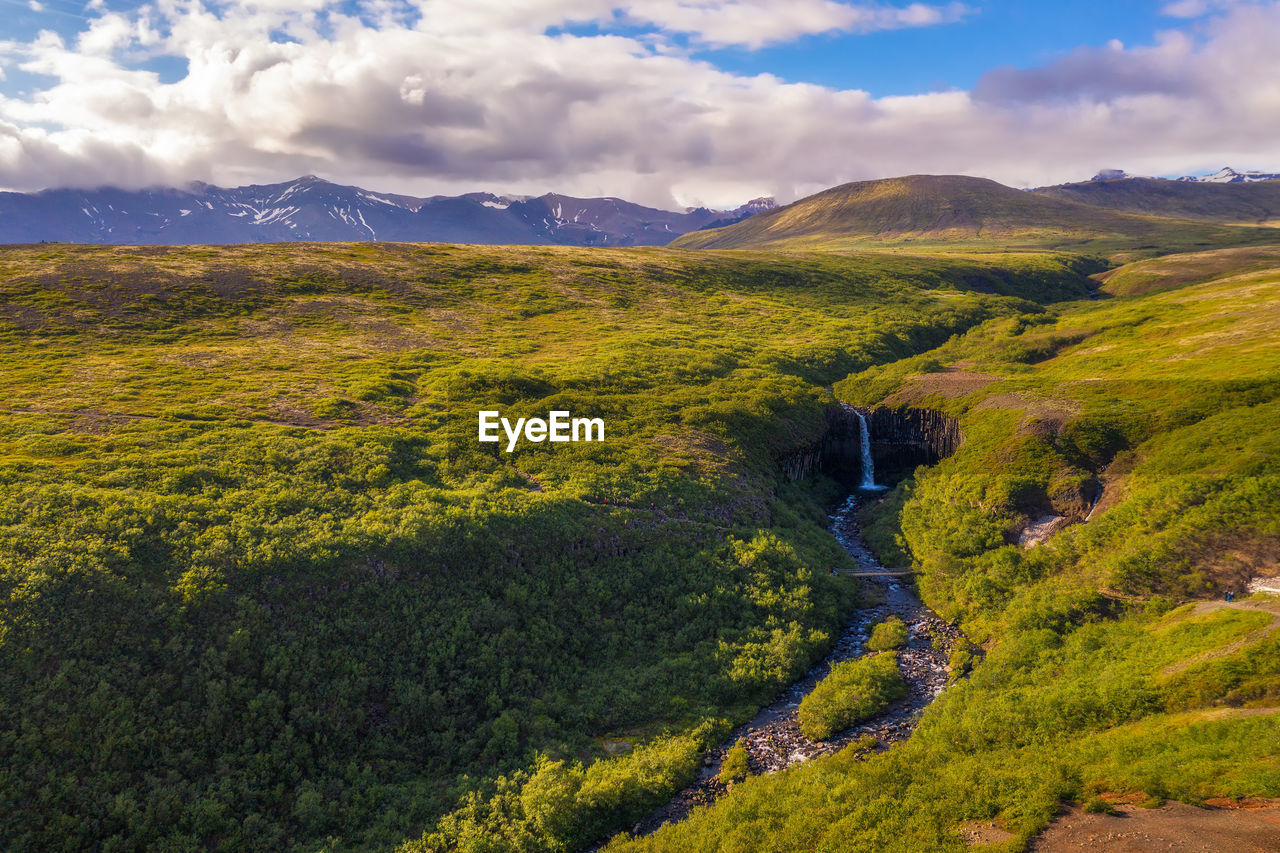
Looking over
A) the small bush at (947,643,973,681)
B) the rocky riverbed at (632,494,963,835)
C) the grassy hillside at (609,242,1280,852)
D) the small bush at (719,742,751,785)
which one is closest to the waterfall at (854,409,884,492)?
the grassy hillside at (609,242,1280,852)

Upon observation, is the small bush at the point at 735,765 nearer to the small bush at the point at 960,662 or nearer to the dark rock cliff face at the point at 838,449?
the small bush at the point at 960,662

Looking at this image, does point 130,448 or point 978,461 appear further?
point 978,461

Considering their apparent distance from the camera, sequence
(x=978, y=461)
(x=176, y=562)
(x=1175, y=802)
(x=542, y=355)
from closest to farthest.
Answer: (x=1175, y=802) < (x=176, y=562) < (x=978, y=461) < (x=542, y=355)

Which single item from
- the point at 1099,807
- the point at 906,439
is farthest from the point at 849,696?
the point at 906,439

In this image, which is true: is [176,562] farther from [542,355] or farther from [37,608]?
[542,355]

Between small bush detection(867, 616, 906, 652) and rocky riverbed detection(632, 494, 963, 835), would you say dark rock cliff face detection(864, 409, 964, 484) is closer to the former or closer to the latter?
rocky riverbed detection(632, 494, 963, 835)

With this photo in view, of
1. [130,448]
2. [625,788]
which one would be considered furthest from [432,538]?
[130,448]

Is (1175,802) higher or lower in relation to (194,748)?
higher
